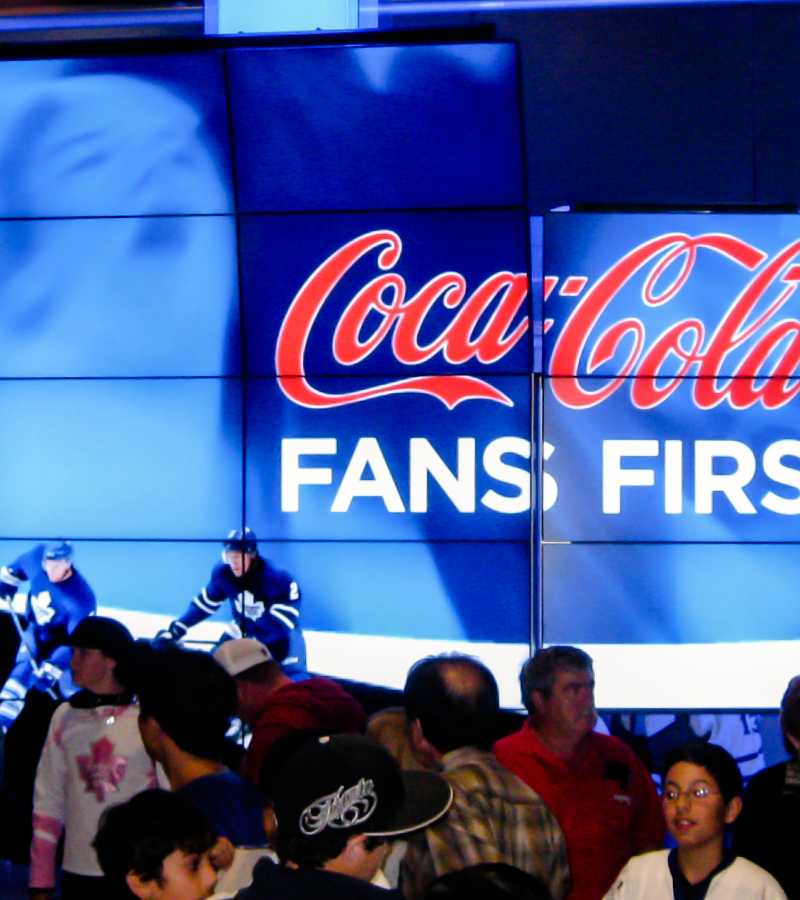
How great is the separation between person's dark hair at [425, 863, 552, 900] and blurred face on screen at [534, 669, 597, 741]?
2.31 meters

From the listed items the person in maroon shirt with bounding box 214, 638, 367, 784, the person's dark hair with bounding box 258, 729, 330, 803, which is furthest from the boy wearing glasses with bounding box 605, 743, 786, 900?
the person's dark hair with bounding box 258, 729, 330, 803

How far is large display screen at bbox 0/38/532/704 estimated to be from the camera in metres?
7.63

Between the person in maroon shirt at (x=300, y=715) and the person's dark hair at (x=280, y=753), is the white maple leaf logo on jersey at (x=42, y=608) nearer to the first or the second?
the person in maroon shirt at (x=300, y=715)

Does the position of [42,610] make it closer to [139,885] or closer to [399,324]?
[399,324]

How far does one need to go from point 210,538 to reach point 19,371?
52.4 inches

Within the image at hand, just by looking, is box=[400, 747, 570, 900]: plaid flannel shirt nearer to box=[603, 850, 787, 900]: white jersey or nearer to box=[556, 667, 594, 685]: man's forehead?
box=[603, 850, 787, 900]: white jersey

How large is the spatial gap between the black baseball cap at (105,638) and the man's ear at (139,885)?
5.35 ft

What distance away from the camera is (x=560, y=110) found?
1227 centimetres

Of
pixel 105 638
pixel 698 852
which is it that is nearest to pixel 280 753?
pixel 698 852

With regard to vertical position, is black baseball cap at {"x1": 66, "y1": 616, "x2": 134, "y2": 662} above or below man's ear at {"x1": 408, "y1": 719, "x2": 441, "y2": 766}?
above

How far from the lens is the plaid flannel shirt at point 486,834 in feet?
10.6

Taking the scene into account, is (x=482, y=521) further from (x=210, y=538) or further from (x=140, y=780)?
(x=140, y=780)

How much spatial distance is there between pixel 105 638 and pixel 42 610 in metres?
3.37

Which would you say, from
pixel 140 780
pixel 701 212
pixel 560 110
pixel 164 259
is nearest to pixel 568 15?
pixel 560 110
